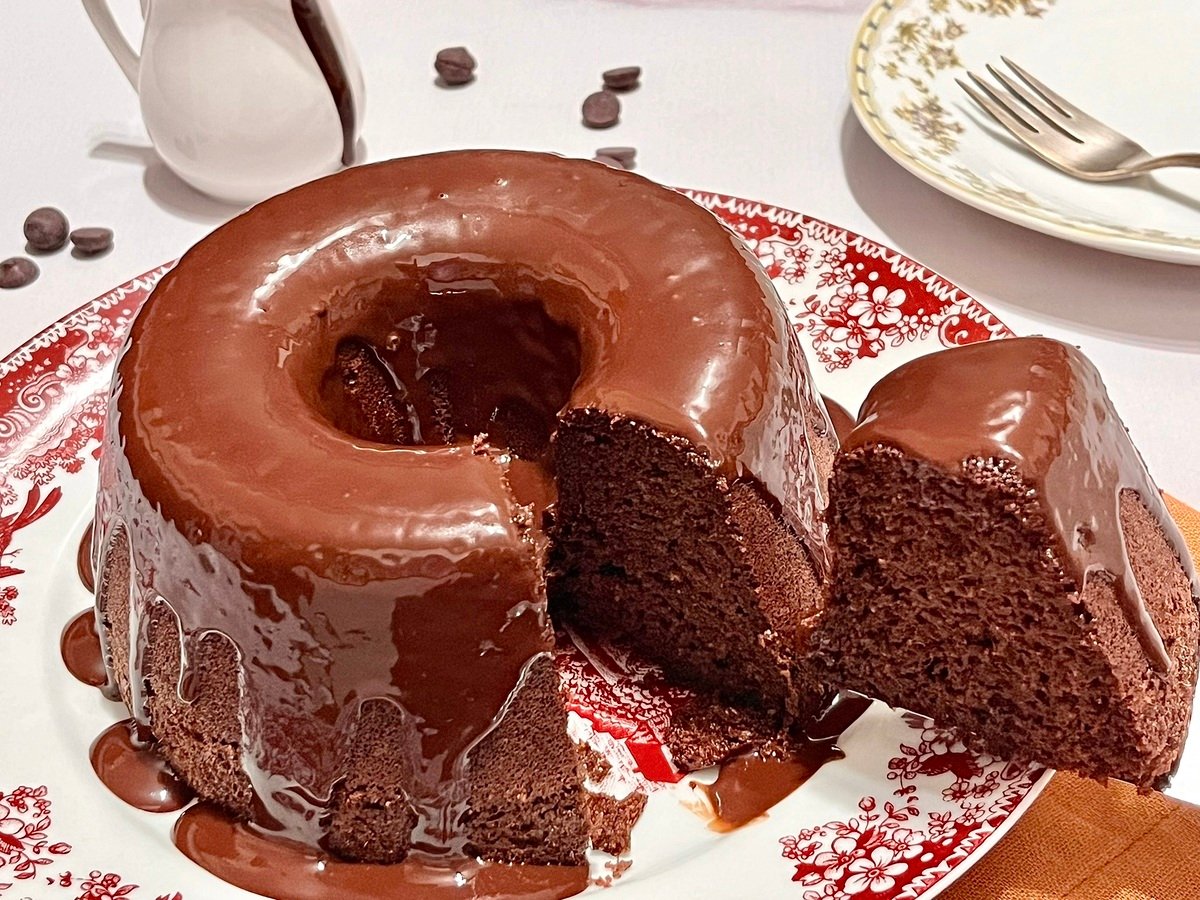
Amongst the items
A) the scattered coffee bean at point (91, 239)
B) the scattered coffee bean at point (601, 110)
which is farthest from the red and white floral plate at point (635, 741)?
the scattered coffee bean at point (601, 110)

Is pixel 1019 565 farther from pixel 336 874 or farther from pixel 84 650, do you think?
pixel 84 650

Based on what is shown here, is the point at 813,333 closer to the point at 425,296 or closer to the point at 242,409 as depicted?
the point at 425,296

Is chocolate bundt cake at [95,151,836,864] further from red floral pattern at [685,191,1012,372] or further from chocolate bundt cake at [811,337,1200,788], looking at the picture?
red floral pattern at [685,191,1012,372]

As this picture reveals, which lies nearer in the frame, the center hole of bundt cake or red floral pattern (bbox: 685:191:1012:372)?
the center hole of bundt cake

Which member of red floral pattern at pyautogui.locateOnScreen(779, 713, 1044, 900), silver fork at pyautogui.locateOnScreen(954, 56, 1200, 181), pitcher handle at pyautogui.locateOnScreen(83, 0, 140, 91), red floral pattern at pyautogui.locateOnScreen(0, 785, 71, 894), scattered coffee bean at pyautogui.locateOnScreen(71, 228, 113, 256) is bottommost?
red floral pattern at pyautogui.locateOnScreen(0, 785, 71, 894)

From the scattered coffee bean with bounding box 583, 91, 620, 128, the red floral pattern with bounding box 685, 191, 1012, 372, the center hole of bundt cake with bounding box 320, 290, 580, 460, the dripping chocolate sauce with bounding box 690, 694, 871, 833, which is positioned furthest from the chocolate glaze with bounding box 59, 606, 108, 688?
the scattered coffee bean with bounding box 583, 91, 620, 128

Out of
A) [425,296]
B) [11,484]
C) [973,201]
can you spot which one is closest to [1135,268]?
[973,201]
